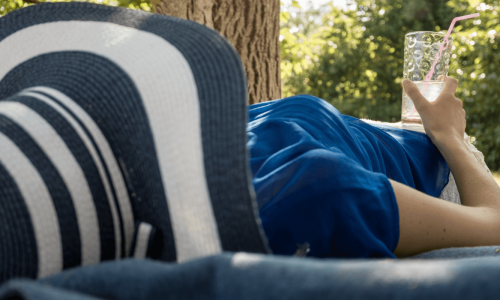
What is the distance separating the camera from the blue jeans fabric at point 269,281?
39cm

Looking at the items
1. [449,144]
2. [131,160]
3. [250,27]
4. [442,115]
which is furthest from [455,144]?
[250,27]

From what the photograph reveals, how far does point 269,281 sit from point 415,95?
147 cm

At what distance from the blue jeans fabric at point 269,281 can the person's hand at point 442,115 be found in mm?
1253

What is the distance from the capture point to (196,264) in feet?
1.48

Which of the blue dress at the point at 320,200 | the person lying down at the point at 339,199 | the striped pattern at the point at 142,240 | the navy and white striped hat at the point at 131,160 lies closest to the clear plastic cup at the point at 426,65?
the person lying down at the point at 339,199

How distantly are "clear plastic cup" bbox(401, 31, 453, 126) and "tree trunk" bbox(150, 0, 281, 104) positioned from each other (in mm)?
1001

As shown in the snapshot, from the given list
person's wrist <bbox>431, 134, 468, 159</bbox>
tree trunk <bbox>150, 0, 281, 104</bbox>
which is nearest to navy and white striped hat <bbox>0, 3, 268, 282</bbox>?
person's wrist <bbox>431, 134, 468, 159</bbox>

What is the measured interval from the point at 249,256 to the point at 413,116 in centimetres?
160

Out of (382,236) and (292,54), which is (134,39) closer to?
(382,236)

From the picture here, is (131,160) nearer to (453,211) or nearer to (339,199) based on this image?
Answer: (339,199)

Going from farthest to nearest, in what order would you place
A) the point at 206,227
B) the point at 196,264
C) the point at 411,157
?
1. the point at 411,157
2. the point at 206,227
3. the point at 196,264

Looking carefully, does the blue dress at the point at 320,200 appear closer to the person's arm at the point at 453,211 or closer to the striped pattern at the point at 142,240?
the person's arm at the point at 453,211

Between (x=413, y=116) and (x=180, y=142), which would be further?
(x=413, y=116)

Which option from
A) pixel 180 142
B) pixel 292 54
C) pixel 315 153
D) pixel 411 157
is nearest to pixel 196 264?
pixel 180 142
